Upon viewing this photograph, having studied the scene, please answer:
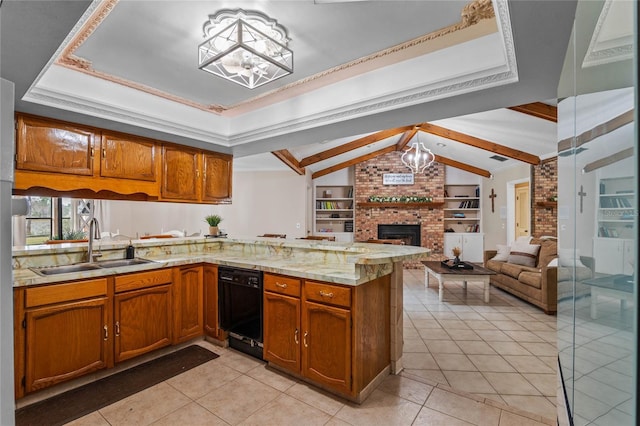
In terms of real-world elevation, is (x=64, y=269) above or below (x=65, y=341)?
above


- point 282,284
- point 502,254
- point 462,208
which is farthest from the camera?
point 462,208

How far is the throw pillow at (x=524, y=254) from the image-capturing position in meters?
4.82

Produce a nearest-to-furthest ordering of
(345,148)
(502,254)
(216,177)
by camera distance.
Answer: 1. (216,177)
2. (502,254)
3. (345,148)

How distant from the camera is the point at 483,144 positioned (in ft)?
19.4

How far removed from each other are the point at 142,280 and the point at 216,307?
730mm

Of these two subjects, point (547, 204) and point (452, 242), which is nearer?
point (547, 204)

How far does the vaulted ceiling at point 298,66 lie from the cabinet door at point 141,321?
1.62m

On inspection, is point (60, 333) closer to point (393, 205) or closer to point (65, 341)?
point (65, 341)

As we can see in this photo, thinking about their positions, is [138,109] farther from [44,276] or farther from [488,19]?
[488,19]

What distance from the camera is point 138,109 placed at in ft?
9.17

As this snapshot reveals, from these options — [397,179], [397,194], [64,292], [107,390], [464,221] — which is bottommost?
[107,390]

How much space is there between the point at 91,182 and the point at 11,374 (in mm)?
2687

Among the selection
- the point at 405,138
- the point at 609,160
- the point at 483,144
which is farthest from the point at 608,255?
the point at 405,138

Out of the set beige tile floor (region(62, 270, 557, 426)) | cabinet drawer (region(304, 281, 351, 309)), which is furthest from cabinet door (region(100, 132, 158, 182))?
cabinet drawer (region(304, 281, 351, 309))
